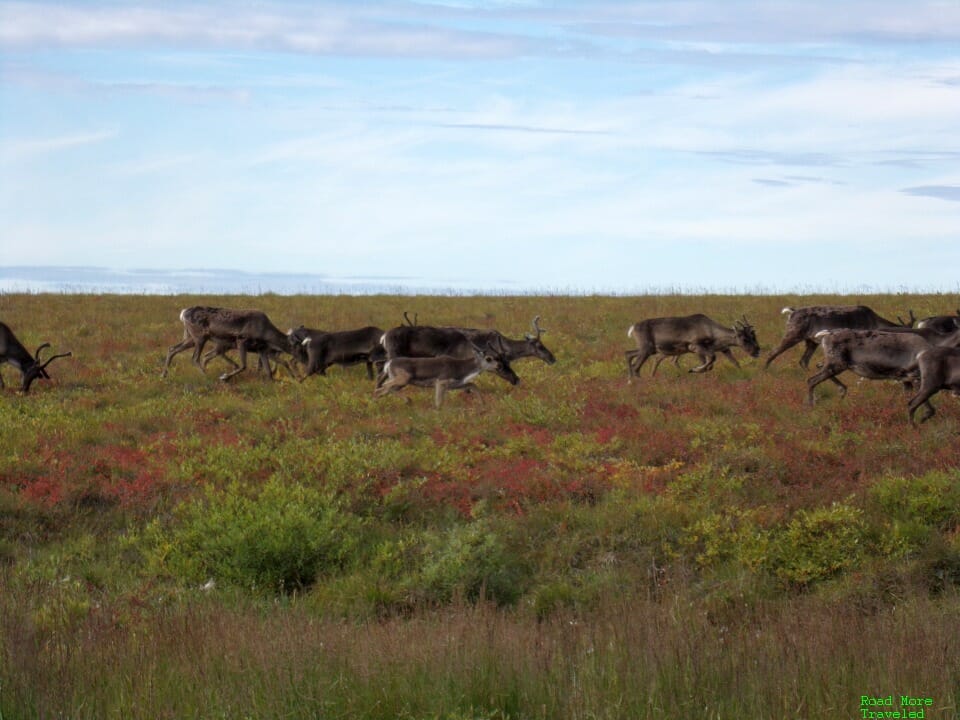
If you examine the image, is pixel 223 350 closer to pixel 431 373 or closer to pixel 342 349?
pixel 342 349

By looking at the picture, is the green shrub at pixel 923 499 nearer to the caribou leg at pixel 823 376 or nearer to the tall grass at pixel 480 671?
the tall grass at pixel 480 671

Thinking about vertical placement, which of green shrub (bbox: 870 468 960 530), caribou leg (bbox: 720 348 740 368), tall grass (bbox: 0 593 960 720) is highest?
caribou leg (bbox: 720 348 740 368)

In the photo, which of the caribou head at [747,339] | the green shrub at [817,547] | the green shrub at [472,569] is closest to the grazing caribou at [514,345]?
the caribou head at [747,339]

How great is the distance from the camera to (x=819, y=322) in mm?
22500

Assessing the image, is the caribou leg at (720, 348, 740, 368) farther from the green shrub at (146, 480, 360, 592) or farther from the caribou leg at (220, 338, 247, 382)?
the green shrub at (146, 480, 360, 592)

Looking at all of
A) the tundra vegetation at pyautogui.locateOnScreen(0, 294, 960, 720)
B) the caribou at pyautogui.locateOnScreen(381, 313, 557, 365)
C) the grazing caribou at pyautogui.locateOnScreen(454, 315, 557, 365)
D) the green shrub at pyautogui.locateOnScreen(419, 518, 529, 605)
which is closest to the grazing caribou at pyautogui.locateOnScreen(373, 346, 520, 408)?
the tundra vegetation at pyautogui.locateOnScreen(0, 294, 960, 720)

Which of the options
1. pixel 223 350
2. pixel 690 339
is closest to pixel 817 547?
pixel 690 339

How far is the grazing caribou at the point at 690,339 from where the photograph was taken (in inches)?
873

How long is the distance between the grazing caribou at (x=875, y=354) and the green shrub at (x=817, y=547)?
682cm

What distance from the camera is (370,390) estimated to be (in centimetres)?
2053

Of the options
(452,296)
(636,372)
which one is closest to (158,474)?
(636,372)

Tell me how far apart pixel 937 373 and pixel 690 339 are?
6271 millimetres

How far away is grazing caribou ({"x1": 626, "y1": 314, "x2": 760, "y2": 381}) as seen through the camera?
22.2 m

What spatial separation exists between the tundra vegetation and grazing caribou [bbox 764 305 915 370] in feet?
1.85
